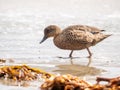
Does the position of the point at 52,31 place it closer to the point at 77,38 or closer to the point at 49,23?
the point at 77,38

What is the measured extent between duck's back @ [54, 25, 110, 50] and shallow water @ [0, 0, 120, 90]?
0.59 feet

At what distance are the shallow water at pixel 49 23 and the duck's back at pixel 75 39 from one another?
179mm

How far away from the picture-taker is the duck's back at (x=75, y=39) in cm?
989

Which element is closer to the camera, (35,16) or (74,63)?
(74,63)

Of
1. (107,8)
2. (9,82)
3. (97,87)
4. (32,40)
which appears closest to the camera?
(97,87)

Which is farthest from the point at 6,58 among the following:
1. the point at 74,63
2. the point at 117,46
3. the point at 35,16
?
the point at 35,16

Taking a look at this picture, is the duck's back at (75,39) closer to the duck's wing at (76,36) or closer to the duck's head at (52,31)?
the duck's wing at (76,36)

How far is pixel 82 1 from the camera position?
18859mm

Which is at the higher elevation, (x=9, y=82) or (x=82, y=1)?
(x=82, y=1)

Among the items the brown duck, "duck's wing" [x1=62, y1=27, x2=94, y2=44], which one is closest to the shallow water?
the brown duck

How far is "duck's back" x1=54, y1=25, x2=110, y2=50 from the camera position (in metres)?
9.89

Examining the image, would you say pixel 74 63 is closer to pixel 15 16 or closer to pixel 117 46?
pixel 117 46

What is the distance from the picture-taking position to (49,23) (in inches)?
562

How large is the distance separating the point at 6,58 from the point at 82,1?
10306 millimetres
